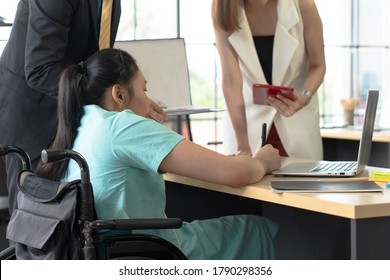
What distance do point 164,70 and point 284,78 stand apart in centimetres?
117

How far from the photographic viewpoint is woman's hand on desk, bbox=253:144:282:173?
246 centimetres

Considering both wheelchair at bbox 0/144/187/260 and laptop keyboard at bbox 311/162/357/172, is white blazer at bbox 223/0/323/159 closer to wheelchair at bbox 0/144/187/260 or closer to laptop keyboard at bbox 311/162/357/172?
laptop keyboard at bbox 311/162/357/172

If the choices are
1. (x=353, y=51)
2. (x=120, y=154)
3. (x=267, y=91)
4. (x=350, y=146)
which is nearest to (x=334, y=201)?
(x=120, y=154)

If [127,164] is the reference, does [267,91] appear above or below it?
above

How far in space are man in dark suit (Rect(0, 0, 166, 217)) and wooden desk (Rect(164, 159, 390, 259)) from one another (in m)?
0.47

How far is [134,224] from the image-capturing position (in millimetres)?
1816

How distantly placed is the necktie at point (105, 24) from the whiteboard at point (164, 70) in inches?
56.2

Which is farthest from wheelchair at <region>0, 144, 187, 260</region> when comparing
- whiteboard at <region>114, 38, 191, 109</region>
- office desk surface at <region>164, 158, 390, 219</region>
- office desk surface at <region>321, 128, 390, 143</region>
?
office desk surface at <region>321, 128, 390, 143</region>

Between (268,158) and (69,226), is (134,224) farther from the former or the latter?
(268,158)

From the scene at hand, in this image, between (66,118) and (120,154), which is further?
(66,118)

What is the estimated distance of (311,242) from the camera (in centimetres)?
249
